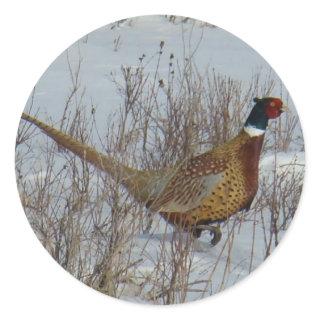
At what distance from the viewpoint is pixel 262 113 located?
231cm

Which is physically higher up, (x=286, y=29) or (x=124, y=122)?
(x=286, y=29)

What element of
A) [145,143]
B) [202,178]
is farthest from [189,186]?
[145,143]

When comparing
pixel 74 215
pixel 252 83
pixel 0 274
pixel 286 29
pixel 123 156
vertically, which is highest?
pixel 286 29

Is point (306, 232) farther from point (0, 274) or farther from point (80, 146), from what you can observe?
point (0, 274)

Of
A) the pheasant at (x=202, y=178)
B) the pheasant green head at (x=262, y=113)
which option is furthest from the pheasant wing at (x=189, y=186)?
the pheasant green head at (x=262, y=113)

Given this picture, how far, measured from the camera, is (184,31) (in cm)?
231

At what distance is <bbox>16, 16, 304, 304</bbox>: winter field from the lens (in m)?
2.30

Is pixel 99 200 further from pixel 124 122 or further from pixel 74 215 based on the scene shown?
pixel 124 122

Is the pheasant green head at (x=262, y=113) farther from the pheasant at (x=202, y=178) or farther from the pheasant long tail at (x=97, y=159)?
the pheasant long tail at (x=97, y=159)

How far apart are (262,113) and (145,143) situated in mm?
371

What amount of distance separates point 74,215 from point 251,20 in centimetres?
82

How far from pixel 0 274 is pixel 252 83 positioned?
101 centimetres

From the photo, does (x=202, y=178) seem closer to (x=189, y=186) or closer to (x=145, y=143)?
(x=189, y=186)

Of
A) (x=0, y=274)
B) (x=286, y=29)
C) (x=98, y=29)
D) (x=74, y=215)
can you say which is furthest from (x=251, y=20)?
(x=0, y=274)
